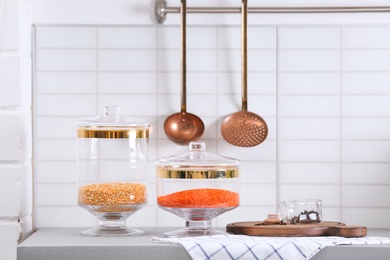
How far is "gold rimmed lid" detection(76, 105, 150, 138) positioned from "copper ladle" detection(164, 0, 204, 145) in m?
0.18

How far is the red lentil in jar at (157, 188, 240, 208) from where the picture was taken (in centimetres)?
A: 221

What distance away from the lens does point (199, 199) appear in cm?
221

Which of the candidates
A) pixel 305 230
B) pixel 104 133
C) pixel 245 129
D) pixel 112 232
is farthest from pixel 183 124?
pixel 305 230

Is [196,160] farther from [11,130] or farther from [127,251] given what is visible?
[11,130]

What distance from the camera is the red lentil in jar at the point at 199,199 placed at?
86.9 inches

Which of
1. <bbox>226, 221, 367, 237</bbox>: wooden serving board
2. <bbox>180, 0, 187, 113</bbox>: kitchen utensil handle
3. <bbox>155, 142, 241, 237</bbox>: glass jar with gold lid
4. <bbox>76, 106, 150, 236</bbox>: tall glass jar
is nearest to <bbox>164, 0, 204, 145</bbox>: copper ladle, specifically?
<bbox>180, 0, 187, 113</bbox>: kitchen utensil handle

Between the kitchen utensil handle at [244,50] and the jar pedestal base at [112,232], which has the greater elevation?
the kitchen utensil handle at [244,50]

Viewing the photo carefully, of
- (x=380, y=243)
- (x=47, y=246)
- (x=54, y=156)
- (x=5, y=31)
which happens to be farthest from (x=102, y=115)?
(x=380, y=243)

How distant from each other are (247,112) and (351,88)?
0.32 meters

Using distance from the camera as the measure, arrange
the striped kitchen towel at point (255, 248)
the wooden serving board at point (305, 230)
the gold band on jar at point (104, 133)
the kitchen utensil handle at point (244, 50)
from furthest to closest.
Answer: the kitchen utensil handle at point (244, 50) → the gold band on jar at point (104, 133) → the wooden serving board at point (305, 230) → the striped kitchen towel at point (255, 248)

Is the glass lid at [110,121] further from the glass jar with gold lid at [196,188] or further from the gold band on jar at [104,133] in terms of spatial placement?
the glass jar with gold lid at [196,188]

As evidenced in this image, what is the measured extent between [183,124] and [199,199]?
359mm

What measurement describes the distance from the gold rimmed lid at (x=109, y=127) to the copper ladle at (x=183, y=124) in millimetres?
175

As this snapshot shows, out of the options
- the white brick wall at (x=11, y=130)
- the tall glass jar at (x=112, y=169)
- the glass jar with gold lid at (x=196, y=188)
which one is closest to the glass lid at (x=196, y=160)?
the glass jar with gold lid at (x=196, y=188)
